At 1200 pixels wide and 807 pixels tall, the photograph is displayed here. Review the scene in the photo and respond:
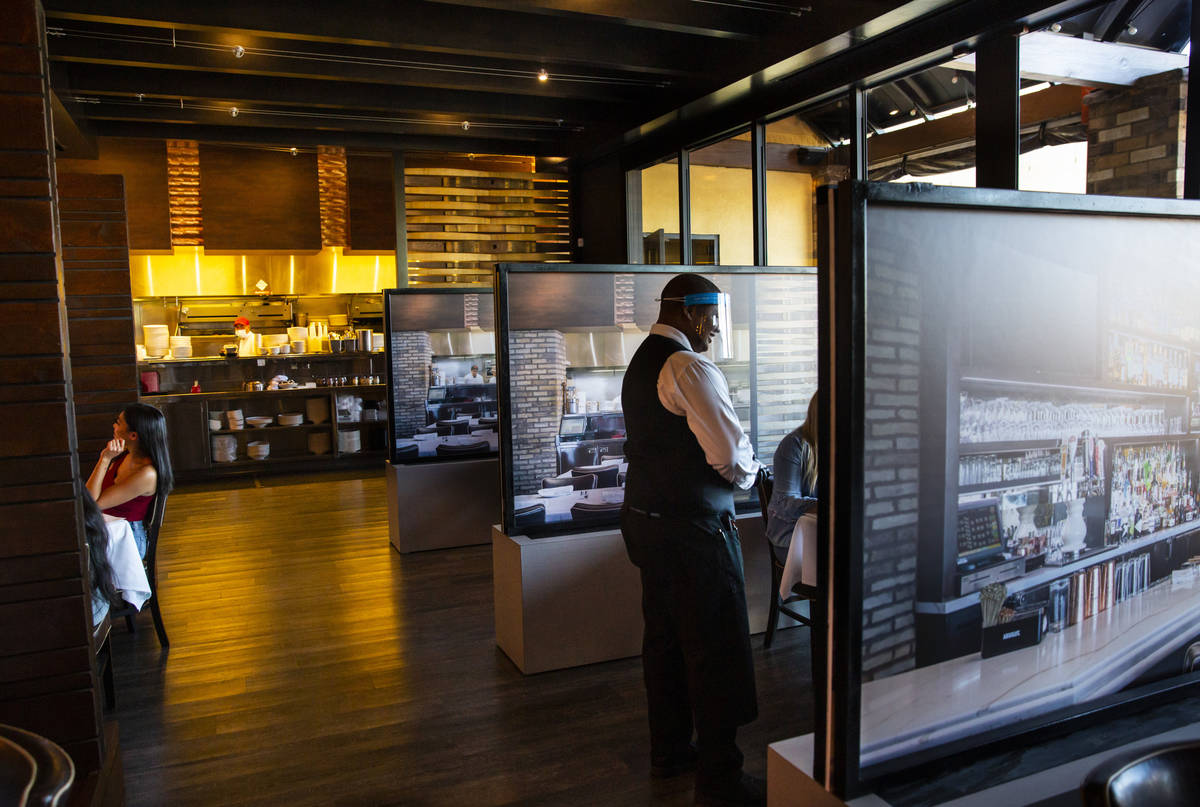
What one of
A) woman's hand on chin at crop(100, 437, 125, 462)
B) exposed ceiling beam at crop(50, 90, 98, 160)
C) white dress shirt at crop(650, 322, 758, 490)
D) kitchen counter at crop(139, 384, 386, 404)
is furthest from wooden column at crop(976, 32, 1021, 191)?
kitchen counter at crop(139, 384, 386, 404)

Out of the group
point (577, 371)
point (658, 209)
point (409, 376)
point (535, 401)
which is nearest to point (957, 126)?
point (577, 371)

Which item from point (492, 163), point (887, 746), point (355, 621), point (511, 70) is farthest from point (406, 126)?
point (887, 746)

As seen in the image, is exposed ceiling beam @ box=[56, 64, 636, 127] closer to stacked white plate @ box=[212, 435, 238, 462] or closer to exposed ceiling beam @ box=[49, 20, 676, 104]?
exposed ceiling beam @ box=[49, 20, 676, 104]

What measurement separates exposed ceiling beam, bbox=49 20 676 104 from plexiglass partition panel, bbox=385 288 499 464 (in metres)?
1.62

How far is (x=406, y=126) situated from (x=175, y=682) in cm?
558

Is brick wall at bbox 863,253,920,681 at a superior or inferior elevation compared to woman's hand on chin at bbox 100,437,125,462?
superior

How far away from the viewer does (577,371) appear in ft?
14.1

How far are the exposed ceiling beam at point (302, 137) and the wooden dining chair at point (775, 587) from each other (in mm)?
5818

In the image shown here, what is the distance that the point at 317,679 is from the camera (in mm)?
4227

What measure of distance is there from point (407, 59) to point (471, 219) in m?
3.13

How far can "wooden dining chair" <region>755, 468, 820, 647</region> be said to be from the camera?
3729 mm

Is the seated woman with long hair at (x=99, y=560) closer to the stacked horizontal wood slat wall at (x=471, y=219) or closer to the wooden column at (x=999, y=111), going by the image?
the wooden column at (x=999, y=111)

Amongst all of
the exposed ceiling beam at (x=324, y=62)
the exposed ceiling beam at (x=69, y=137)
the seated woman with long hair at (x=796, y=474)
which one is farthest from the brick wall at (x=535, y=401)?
the exposed ceiling beam at (x=69, y=137)

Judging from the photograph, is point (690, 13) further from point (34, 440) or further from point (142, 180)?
point (142, 180)
